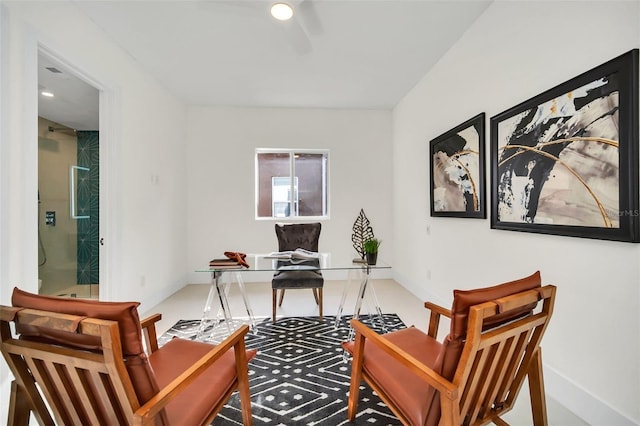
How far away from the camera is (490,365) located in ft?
3.79

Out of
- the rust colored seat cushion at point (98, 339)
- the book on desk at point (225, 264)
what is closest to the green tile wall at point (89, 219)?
the book on desk at point (225, 264)

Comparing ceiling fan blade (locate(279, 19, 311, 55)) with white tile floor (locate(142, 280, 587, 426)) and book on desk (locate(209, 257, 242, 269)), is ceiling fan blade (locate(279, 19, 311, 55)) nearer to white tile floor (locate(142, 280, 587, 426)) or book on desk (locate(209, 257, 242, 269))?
book on desk (locate(209, 257, 242, 269))

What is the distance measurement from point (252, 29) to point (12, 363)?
2.72 m

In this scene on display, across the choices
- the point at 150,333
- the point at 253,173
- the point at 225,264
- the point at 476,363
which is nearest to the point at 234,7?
the point at 225,264

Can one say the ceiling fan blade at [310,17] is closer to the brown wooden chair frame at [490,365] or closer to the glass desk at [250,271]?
the glass desk at [250,271]

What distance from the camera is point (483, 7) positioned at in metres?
2.42

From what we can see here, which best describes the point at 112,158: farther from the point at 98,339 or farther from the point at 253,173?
the point at 98,339

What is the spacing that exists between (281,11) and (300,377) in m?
2.66

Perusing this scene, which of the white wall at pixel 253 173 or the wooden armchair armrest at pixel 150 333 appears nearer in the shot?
the wooden armchair armrest at pixel 150 333

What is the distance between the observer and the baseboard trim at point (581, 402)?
4.90ft

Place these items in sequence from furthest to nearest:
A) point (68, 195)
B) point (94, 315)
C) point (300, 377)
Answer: point (68, 195)
point (300, 377)
point (94, 315)

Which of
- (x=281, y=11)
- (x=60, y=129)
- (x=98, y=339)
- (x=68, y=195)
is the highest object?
(x=281, y=11)

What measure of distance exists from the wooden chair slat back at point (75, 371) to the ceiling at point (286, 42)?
236cm

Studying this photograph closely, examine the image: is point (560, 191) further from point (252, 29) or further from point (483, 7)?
point (252, 29)
